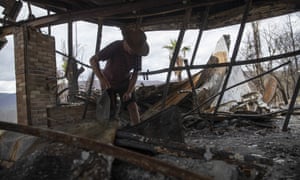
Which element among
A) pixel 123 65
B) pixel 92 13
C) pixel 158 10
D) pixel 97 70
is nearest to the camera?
pixel 97 70

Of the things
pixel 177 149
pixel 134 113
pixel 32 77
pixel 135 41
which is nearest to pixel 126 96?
pixel 134 113

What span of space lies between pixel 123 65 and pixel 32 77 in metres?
1.94

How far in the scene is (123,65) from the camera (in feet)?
11.4

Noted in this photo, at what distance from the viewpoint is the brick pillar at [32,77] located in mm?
4328

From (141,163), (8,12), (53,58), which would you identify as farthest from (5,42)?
(141,163)

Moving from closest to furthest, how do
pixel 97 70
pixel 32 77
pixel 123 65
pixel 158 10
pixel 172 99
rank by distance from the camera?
pixel 97 70
pixel 123 65
pixel 32 77
pixel 158 10
pixel 172 99

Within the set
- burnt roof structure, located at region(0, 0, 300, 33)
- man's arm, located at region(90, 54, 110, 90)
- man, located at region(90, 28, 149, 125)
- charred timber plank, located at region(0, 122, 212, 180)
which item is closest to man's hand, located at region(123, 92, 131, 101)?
man, located at region(90, 28, 149, 125)

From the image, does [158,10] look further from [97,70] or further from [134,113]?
[134,113]

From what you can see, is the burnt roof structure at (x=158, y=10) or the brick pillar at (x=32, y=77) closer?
the burnt roof structure at (x=158, y=10)

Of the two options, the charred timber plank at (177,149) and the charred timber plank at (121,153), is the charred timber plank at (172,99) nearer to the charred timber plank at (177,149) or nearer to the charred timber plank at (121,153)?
the charred timber plank at (177,149)

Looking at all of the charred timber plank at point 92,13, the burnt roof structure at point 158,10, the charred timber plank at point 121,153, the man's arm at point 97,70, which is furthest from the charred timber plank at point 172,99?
the charred timber plank at point 121,153

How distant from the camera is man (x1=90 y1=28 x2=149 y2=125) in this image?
331cm

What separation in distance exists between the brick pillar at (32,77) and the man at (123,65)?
162cm

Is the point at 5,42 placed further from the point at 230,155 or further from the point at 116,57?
the point at 230,155
